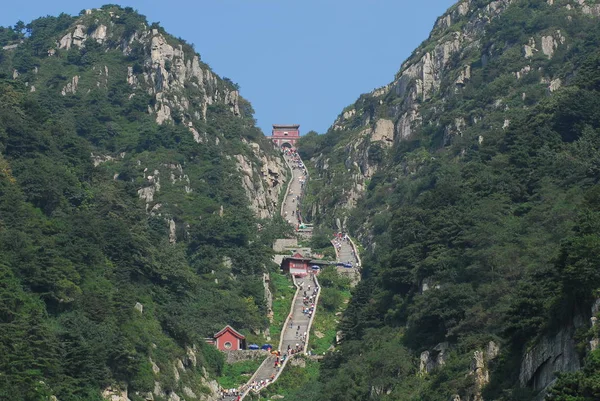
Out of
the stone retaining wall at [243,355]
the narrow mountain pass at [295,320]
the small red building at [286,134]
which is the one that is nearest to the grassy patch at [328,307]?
the narrow mountain pass at [295,320]

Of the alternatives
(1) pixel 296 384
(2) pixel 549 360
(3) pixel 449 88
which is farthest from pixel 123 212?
(3) pixel 449 88

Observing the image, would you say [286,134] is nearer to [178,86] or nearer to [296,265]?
[178,86]

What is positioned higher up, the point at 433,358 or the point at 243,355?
the point at 433,358

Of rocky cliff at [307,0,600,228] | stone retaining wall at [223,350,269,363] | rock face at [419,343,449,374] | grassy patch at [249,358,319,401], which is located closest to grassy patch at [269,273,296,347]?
stone retaining wall at [223,350,269,363]

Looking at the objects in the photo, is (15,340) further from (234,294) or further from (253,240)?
(253,240)

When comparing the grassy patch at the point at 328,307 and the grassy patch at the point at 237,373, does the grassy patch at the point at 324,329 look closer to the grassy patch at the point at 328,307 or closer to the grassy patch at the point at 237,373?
the grassy patch at the point at 328,307

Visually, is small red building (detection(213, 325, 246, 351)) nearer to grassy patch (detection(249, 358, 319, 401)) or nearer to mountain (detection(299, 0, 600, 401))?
grassy patch (detection(249, 358, 319, 401))

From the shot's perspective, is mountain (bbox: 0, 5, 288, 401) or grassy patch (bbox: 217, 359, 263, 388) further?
grassy patch (bbox: 217, 359, 263, 388)
